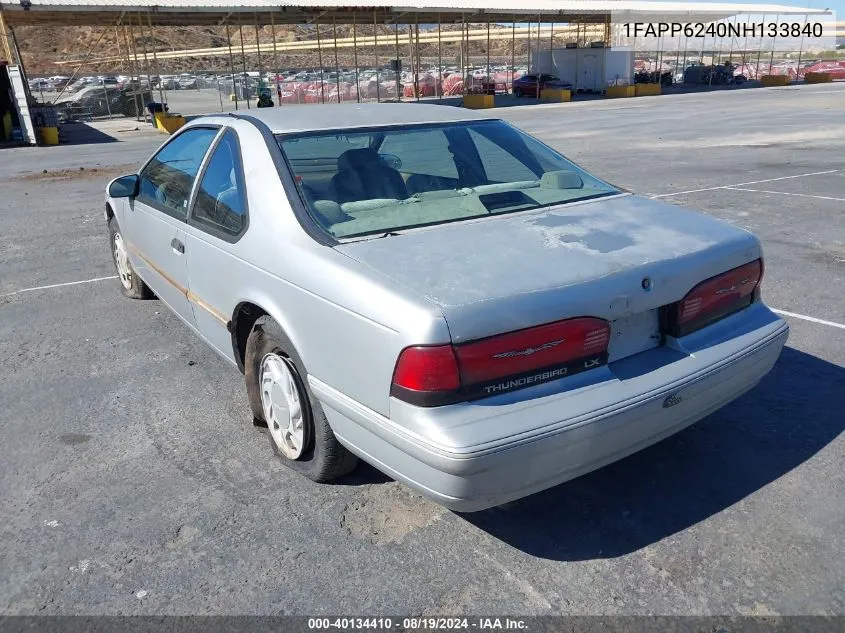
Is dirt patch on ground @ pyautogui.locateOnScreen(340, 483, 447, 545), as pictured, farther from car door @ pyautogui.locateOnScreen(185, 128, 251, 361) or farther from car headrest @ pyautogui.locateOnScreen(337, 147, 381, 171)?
car headrest @ pyautogui.locateOnScreen(337, 147, 381, 171)

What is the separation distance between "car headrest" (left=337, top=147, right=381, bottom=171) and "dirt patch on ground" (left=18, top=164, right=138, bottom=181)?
11.6m

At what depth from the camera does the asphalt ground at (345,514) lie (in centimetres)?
249

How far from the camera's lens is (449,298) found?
2344 millimetres

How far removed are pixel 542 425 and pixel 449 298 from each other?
0.51m

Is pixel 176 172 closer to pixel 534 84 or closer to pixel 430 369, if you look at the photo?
pixel 430 369

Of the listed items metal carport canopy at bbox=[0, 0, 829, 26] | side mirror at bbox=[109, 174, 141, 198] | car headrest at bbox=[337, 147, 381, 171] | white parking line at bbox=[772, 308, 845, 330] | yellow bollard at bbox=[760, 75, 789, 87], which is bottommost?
white parking line at bbox=[772, 308, 845, 330]

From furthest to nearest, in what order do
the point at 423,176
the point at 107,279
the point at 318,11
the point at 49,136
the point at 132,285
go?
1. the point at 318,11
2. the point at 49,136
3. the point at 107,279
4. the point at 132,285
5. the point at 423,176

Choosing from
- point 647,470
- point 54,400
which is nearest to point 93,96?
point 54,400

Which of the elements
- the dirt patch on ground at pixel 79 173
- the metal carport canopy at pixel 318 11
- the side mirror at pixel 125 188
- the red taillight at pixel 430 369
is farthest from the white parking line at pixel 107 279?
the metal carport canopy at pixel 318 11

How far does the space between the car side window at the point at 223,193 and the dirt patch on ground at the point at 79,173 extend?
1113 centimetres

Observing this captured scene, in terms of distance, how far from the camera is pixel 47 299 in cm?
583

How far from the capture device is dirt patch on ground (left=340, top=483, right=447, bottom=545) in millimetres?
2824

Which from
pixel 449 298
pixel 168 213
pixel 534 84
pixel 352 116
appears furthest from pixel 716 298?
pixel 534 84

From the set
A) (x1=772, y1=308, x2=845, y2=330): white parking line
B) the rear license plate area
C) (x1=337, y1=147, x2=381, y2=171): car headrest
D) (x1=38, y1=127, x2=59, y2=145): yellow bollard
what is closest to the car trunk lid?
the rear license plate area
